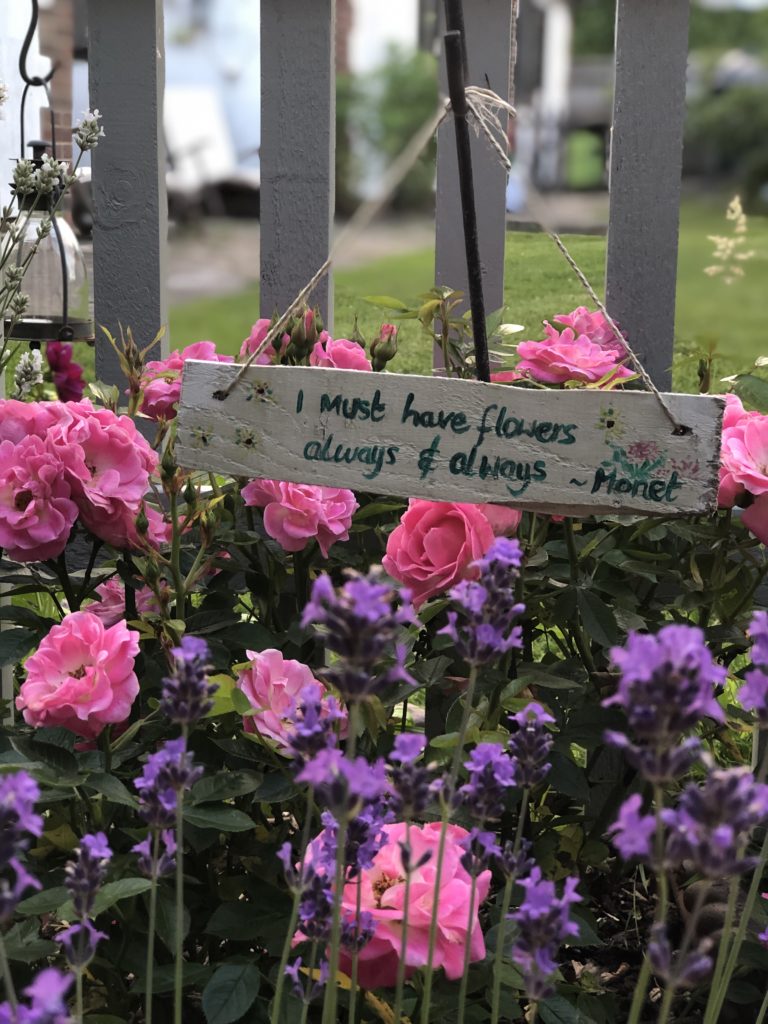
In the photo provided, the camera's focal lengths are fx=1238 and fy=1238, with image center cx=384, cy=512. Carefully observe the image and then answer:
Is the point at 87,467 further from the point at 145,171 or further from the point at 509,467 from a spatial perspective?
the point at 145,171

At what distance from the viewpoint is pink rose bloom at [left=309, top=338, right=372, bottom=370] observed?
49.3 inches

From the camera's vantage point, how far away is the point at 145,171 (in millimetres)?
1684

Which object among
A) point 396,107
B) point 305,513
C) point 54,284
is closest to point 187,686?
point 305,513

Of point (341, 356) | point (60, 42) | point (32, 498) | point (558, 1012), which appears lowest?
point (558, 1012)

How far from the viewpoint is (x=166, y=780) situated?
0.70m

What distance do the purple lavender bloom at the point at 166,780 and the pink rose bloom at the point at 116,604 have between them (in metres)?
0.46

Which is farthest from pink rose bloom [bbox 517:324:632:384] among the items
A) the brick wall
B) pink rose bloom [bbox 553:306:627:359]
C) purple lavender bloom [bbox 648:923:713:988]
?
the brick wall

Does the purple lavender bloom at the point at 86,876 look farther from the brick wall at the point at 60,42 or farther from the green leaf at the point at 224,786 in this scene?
the brick wall at the point at 60,42

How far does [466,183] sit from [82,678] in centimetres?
52

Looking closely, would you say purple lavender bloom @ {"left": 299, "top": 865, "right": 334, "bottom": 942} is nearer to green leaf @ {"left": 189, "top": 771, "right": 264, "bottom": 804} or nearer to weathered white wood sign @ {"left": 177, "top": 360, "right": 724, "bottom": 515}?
green leaf @ {"left": 189, "top": 771, "right": 264, "bottom": 804}

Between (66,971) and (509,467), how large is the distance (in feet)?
1.91

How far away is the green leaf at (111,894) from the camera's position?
2.74 feet

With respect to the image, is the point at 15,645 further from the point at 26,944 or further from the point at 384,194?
the point at 384,194

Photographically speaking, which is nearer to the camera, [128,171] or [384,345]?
[384,345]
